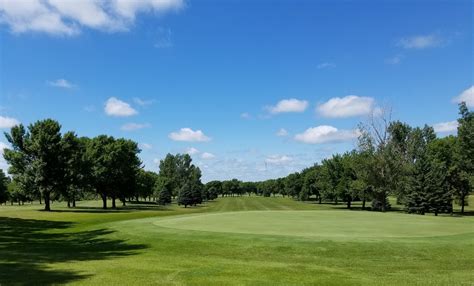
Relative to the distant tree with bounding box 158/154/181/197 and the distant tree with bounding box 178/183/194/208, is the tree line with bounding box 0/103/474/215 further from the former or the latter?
the distant tree with bounding box 158/154/181/197

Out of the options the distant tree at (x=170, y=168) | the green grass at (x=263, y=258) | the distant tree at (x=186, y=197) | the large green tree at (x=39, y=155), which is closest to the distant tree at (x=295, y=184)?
the distant tree at (x=170, y=168)

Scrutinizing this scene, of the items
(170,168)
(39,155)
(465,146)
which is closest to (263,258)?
(39,155)

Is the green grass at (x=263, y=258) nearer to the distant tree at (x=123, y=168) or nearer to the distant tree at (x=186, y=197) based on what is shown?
the distant tree at (x=123, y=168)

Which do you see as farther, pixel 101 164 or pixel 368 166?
pixel 101 164

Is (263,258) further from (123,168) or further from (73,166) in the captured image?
(123,168)

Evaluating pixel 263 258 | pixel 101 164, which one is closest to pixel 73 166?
pixel 101 164

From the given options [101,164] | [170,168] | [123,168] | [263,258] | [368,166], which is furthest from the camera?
[170,168]

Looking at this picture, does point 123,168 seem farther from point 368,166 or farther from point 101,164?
point 368,166

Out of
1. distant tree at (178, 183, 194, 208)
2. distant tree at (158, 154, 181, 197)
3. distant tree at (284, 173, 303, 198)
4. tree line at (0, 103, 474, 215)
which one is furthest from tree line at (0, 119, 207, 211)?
distant tree at (284, 173, 303, 198)

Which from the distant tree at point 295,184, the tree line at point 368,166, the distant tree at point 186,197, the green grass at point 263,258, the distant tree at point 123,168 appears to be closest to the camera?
the green grass at point 263,258

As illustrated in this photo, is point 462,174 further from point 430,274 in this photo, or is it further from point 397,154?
point 430,274

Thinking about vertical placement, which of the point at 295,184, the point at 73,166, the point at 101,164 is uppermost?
the point at 101,164

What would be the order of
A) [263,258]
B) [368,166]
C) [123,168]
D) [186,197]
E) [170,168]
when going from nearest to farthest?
[263,258] < [368,166] < [123,168] < [186,197] < [170,168]

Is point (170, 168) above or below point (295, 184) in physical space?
above
